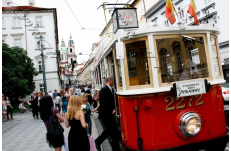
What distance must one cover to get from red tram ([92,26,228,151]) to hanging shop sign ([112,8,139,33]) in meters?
0.19

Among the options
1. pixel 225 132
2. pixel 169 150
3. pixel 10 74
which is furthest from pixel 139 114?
pixel 10 74

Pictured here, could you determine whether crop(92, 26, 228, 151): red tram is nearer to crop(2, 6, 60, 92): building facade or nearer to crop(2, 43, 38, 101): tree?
crop(2, 43, 38, 101): tree

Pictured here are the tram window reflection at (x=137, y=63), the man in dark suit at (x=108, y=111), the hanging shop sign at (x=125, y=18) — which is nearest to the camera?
the tram window reflection at (x=137, y=63)

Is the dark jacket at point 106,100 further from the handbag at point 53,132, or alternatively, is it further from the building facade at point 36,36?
the building facade at point 36,36

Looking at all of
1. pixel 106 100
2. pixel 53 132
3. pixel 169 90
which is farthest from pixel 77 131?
pixel 169 90

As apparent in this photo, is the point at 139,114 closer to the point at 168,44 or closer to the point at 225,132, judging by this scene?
the point at 168,44

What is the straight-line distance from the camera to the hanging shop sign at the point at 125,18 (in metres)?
3.83

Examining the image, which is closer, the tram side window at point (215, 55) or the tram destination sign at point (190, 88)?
the tram destination sign at point (190, 88)

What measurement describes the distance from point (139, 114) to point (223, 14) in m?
16.7

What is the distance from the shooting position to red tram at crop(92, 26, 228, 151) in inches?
138

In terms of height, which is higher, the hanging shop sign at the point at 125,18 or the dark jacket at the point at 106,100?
the hanging shop sign at the point at 125,18

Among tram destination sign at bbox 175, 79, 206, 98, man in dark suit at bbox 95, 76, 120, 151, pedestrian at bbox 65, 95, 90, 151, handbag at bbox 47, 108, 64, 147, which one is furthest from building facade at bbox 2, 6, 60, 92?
tram destination sign at bbox 175, 79, 206, 98

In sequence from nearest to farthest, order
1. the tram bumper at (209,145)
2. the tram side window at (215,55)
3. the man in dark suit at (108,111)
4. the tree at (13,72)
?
1. the tram bumper at (209,145)
2. the tram side window at (215,55)
3. the man in dark suit at (108,111)
4. the tree at (13,72)

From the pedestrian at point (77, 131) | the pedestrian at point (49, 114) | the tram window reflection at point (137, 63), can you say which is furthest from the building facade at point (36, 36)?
the tram window reflection at point (137, 63)
